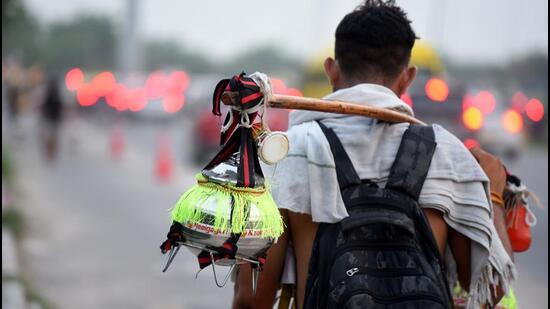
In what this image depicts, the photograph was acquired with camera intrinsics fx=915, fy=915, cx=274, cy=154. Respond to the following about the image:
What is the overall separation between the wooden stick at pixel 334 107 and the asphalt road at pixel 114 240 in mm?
4827

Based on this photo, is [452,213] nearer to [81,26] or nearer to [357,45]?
[357,45]

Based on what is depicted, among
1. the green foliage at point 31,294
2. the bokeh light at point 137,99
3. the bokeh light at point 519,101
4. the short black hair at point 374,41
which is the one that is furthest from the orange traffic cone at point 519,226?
the bokeh light at point 137,99

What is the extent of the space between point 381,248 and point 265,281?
1.31 ft

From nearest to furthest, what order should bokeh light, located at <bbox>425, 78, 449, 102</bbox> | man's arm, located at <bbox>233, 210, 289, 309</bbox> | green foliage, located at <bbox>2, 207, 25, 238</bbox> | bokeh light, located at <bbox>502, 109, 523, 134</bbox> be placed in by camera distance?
man's arm, located at <bbox>233, 210, 289, 309</bbox> → green foliage, located at <bbox>2, 207, 25, 238</bbox> → bokeh light, located at <bbox>425, 78, 449, 102</bbox> → bokeh light, located at <bbox>502, 109, 523, 134</bbox>

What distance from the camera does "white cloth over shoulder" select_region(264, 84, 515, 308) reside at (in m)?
2.53

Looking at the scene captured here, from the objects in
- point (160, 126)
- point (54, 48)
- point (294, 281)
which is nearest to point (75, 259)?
point (294, 281)

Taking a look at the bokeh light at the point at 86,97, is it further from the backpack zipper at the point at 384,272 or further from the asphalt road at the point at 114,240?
the backpack zipper at the point at 384,272

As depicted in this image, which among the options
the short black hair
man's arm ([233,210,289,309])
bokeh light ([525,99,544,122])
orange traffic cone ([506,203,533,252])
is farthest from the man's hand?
bokeh light ([525,99,544,122])

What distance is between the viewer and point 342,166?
254cm

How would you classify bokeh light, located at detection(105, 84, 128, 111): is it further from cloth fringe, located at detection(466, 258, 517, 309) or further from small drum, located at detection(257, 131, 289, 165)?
small drum, located at detection(257, 131, 289, 165)

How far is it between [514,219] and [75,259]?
668 cm

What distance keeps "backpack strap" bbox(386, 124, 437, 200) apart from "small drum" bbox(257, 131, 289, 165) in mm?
331

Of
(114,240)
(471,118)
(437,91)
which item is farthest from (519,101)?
(114,240)

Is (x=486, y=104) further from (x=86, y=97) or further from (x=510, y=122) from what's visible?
(x=86, y=97)
